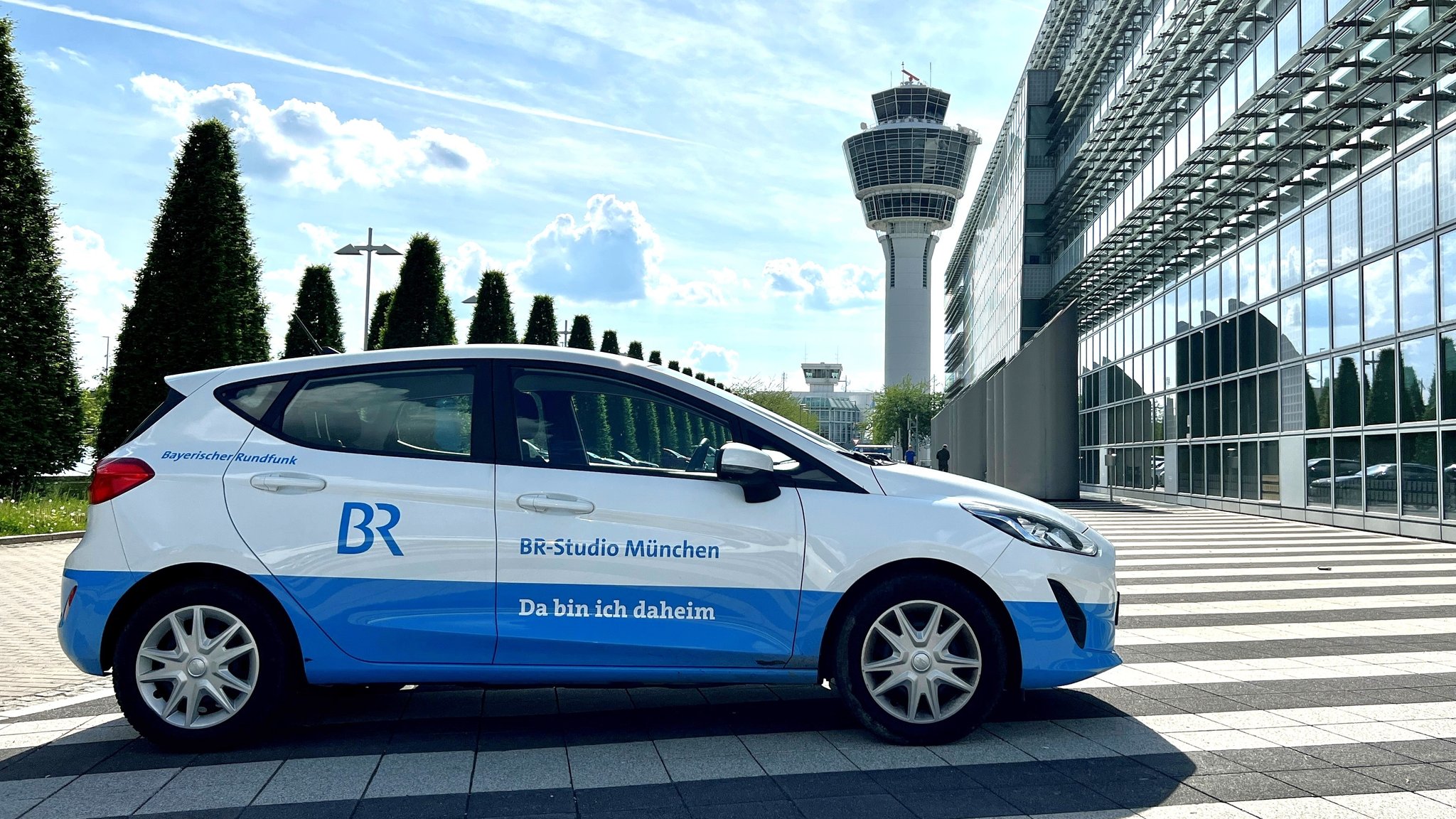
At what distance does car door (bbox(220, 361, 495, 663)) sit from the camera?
15.4 feet

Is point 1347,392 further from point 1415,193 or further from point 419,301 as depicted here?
point 419,301

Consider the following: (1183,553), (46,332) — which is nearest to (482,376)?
(1183,553)

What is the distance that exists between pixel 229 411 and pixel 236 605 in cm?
84

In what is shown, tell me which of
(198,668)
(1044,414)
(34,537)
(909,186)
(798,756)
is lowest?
(798,756)

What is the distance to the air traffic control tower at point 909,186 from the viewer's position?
120938mm

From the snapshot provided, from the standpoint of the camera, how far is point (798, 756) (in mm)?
4633

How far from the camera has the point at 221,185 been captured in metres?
21.5

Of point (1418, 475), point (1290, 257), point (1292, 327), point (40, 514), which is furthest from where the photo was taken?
point (1290, 257)

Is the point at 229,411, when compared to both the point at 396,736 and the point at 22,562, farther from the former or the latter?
the point at 22,562

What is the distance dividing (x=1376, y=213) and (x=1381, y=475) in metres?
4.29

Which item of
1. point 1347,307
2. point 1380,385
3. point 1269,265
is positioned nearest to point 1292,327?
point 1269,265

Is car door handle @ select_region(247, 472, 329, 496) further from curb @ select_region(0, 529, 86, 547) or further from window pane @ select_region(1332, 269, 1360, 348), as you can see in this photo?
window pane @ select_region(1332, 269, 1360, 348)

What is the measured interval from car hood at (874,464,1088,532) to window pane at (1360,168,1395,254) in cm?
1668

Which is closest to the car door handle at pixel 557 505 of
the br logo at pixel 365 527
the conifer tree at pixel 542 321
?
the br logo at pixel 365 527
